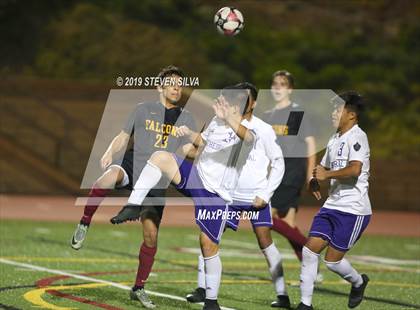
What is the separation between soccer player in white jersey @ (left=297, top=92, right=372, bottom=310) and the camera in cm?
821

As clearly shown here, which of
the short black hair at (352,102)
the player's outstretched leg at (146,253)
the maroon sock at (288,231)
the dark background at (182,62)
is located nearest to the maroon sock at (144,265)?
the player's outstretched leg at (146,253)

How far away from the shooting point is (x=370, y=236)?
1822 cm

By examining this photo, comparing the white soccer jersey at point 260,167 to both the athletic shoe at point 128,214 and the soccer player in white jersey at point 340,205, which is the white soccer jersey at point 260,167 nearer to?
the soccer player in white jersey at point 340,205

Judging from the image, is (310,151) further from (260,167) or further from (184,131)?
(184,131)

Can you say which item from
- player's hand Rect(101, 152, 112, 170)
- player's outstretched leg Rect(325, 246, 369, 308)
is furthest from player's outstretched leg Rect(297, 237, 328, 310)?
player's hand Rect(101, 152, 112, 170)

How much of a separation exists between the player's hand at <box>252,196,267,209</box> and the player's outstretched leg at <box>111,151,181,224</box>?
2.82ft

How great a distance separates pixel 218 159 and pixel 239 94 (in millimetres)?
577

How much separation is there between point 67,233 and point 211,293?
330 inches

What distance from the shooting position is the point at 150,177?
823 centimetres

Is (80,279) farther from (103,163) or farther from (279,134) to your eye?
(279,134)

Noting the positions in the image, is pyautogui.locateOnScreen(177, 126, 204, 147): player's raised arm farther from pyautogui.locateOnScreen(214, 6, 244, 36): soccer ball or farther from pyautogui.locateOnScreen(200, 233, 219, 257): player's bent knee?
pyautogui.locateOnScreen(214, 6, 244, 36): soccer ball

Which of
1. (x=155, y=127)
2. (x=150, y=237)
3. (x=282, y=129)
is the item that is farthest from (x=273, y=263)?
(x=282, y=129)

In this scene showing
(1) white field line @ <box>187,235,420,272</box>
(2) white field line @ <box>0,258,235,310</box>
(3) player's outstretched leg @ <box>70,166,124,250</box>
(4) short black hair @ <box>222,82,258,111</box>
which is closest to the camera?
(4) short black hair @ <box>222,82,258,111</box>

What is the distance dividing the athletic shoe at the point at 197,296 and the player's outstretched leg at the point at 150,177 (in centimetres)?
107
